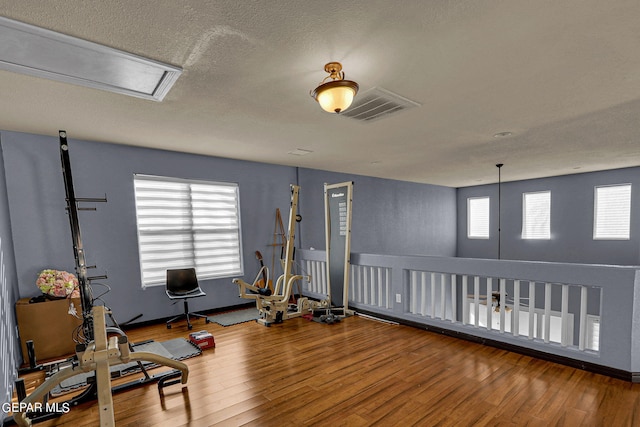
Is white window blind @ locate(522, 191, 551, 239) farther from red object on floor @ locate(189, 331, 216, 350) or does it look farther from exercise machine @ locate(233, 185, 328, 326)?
red object on floor @ locate(189, 331, 216, 350)

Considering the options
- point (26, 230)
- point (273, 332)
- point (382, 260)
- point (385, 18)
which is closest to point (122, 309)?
point (26, 230)

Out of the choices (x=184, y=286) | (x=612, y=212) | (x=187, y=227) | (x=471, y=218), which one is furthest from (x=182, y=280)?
(x=612, y=212)

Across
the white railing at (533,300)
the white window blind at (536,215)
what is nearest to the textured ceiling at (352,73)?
the white railing at (533,300)

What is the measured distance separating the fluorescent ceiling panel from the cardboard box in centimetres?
257

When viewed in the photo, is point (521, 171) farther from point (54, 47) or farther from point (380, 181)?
point (54, 47)

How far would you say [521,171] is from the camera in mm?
6844

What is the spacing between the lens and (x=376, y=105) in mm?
2846

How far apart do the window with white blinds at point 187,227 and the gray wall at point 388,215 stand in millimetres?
1503

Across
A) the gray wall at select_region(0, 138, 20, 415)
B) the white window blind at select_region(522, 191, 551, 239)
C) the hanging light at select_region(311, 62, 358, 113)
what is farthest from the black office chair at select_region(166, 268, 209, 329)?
the white window blind at select_region(522, 191, 551, 239)

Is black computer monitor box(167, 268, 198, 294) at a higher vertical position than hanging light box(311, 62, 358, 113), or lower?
lower

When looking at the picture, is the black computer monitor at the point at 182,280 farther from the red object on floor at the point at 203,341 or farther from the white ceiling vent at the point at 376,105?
the white ceiling vent at the point at 376,105

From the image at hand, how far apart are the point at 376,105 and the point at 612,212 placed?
767cm

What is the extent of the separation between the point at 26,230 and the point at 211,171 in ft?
7.82

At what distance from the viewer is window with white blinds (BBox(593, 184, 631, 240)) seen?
671cm
